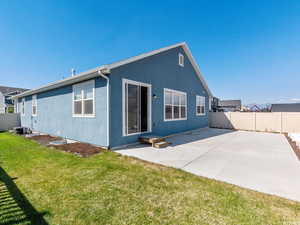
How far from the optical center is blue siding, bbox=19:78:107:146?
18.0ft

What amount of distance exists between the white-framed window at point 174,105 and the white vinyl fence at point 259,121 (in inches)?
235

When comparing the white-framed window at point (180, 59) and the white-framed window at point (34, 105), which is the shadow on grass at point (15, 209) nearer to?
the white-framed window at point (180, 59)

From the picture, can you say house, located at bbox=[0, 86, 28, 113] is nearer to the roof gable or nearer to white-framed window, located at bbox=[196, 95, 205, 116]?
the roof gable

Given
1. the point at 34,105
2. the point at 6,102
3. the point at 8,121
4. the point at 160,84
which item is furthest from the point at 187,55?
the point at 6,102

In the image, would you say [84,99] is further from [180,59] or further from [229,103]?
[229,103]

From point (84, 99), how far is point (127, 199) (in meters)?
5.09

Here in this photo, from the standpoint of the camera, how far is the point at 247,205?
217cm

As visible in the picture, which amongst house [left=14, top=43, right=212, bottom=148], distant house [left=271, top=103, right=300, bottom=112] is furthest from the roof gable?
distant house [left=271, top=103, right=300, bottom=112]

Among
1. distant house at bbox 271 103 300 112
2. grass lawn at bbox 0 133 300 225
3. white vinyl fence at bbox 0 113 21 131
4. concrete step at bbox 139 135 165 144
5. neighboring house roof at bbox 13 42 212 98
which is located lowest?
grass lawn at bbox 0 133 300 225

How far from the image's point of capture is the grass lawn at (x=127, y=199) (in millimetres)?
1871

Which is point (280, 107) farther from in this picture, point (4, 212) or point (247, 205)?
point (4, 212)

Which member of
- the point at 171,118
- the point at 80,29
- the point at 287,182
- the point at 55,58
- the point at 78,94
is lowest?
the point at 287,182

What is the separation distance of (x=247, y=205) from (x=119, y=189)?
2.15 m

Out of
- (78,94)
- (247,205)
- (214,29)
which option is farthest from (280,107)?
(78,94)
